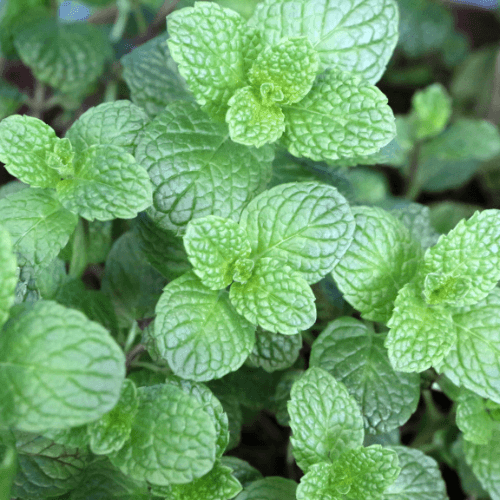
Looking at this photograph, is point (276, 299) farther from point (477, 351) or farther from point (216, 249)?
point (477, 351)

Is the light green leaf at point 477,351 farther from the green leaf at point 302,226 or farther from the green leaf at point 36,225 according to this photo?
the green leaf at point 36,225

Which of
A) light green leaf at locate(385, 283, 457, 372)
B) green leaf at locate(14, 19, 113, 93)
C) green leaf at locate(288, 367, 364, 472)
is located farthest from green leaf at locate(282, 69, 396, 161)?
green leaf at locate(14, 19, 113, 93)

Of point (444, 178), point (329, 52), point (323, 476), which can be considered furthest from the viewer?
point (444, 178)

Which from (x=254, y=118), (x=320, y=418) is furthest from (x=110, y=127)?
(x=320, y=418)

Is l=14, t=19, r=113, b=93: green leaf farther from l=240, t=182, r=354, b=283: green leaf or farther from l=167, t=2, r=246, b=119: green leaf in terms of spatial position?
l=240, t=182, r=354, b=283: green leaf

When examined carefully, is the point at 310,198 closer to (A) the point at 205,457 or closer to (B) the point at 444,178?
(A) the point at 205,457

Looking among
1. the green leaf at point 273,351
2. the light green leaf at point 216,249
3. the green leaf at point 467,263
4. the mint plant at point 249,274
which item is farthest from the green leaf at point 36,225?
the green leaf at point 467,263

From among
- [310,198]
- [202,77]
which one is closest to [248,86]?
[202,77]
